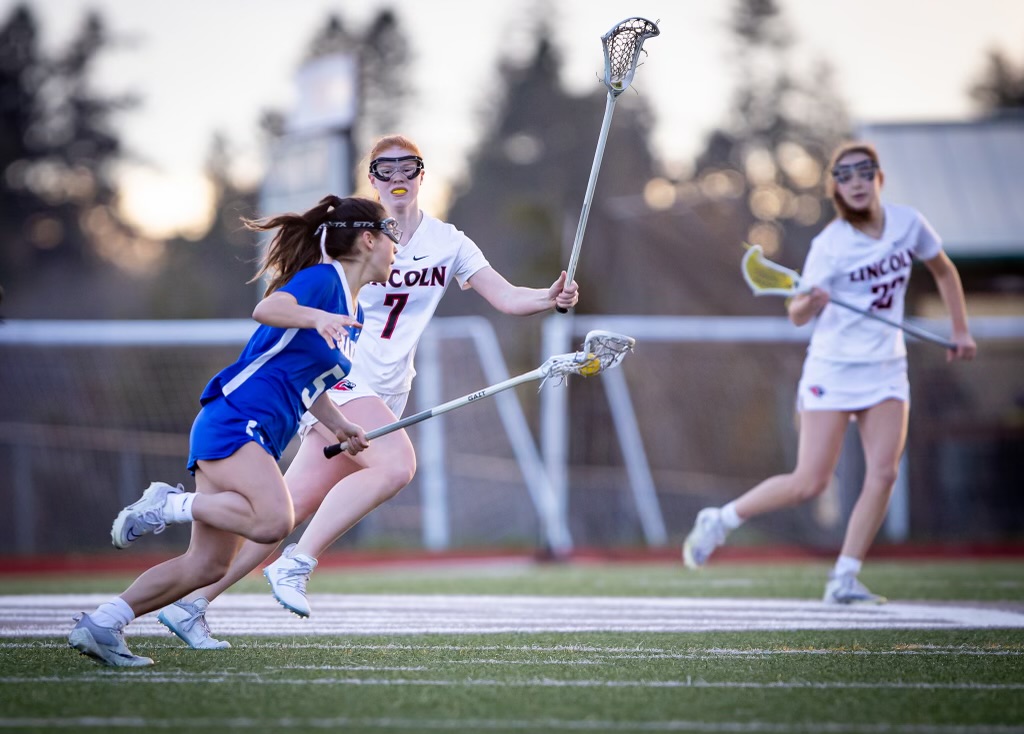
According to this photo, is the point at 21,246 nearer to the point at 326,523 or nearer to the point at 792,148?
the point at 792,148

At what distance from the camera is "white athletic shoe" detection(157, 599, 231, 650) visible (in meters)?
5.42

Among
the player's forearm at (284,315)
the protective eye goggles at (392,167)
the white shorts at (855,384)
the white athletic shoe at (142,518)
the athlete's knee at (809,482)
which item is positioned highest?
the protective eye goggles at (392,167)

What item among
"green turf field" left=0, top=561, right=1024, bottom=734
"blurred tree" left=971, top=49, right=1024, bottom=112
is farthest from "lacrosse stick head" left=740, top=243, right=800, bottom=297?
"blurred tree" left=971, top=49, right=1024, bottom=112

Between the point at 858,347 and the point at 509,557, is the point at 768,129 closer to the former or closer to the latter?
the point at 509,557

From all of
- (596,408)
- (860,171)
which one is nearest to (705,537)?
(860,171)

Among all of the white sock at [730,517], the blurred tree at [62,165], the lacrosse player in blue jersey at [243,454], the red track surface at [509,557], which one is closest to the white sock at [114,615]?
the lacrosse player in blue jersey at [243,454]

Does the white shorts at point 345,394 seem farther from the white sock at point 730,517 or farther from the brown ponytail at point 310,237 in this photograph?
the white sock at point 730,517

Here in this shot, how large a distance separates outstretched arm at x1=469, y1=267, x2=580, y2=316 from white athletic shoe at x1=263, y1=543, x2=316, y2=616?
1.40m

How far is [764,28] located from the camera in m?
47.5

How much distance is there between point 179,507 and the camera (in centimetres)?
489

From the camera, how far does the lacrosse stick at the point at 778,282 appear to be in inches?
305

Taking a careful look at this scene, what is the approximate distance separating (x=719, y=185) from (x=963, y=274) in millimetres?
26324

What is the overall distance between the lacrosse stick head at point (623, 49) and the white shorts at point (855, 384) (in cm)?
227

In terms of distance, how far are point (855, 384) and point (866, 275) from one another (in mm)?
655
